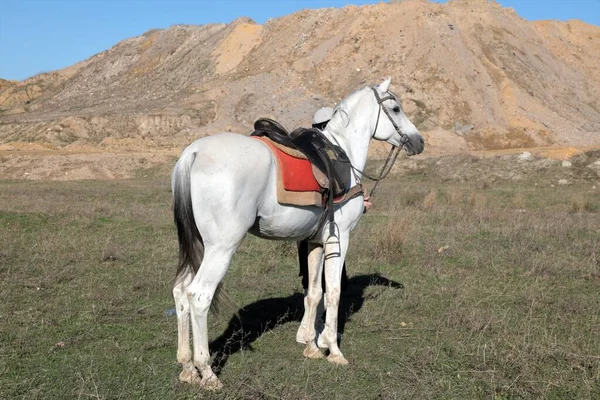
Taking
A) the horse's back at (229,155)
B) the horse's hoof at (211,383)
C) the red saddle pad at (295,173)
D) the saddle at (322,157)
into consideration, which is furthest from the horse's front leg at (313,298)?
the horse's back at (229,155)

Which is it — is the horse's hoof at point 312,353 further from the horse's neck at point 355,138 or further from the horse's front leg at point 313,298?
the horse's neck at point 355,138

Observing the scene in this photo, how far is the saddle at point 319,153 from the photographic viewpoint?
5.36m

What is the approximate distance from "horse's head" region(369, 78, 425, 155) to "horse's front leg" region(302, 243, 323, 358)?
137 centimetres

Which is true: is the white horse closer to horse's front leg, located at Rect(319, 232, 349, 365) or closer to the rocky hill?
horse's front leg, located at Rect(319, 232, 349, 365)

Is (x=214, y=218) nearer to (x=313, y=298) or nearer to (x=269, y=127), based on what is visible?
(x=269, y=127)

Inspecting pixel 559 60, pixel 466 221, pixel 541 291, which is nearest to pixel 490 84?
pixel 559 60

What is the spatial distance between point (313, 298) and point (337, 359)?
63cm

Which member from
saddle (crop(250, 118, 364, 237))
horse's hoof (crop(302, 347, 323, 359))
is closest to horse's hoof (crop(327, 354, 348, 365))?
horse's hoof (crop(302, 347, 323, 359))

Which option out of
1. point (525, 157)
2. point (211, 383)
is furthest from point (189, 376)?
point (525, 157)

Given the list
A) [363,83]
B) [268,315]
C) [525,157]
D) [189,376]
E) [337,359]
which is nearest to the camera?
[189,376]

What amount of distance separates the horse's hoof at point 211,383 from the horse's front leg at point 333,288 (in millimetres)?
1256

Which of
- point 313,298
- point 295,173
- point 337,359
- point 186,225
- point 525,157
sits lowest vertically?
point 525,157

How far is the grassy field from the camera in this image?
4.79 metres

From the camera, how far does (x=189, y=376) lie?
479 centimetres
